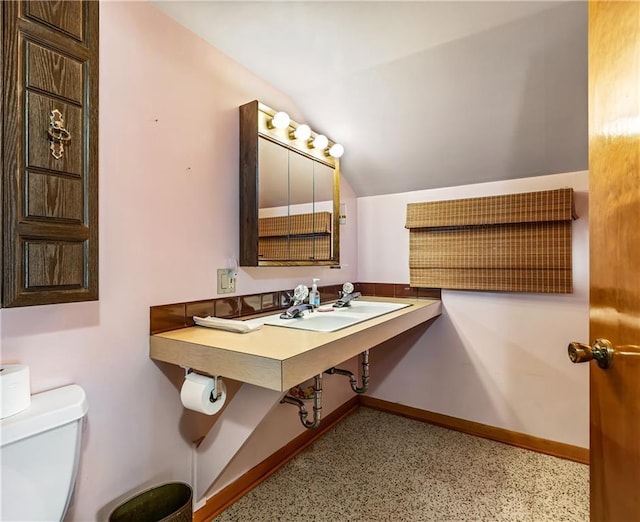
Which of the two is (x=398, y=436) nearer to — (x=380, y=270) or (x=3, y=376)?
(x=380, y=270)

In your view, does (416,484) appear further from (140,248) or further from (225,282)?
(140,248)

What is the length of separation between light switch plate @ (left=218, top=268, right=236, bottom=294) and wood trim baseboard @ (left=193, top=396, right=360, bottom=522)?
939 mm

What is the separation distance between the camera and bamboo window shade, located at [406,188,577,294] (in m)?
1.98

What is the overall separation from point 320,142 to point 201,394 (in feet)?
5.09

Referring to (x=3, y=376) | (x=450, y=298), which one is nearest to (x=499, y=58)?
(x=450, y=298)

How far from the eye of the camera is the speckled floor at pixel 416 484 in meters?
1.60

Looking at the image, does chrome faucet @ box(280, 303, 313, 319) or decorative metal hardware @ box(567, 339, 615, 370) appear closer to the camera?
decorative metal hardware @ box(567, 339, 615, 370)

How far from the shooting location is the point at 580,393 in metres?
2.00

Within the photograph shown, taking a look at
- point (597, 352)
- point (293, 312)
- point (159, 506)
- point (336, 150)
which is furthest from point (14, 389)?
point (336, 150)

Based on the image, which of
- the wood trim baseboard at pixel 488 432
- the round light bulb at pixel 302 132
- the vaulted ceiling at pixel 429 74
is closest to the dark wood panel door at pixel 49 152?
the vaulted ceiling at pixel 429 74

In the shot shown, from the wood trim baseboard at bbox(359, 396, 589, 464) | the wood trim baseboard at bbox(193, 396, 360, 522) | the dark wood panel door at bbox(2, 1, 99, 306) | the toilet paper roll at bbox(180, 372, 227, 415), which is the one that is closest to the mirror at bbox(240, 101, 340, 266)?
the toilet paper roll at bbox(180, 372, 227, 415)

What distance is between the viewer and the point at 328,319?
67.4 inches

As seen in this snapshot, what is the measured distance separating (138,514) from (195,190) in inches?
48.9

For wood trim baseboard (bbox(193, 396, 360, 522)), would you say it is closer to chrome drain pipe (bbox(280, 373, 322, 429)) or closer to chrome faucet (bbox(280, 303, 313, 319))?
chrome drain pipe (bbox(280, 373, 322, 429))
